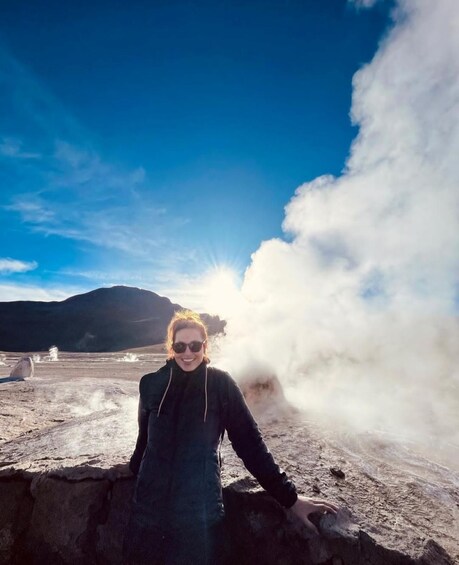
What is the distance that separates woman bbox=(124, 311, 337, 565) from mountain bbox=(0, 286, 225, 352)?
6092 centimetres

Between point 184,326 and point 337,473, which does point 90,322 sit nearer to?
point 337,473

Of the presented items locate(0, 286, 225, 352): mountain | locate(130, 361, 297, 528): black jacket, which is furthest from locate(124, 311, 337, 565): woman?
locate(0, 286, 225, 352): mountain

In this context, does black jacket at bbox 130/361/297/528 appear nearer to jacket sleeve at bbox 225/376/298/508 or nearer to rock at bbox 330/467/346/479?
jacket sleeve at bbox 225/376/298/508

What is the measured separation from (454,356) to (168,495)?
24.0 metres

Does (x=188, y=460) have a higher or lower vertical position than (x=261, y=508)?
higher

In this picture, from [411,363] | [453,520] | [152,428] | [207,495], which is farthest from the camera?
[411,363]

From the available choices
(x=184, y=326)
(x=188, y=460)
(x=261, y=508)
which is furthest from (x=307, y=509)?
(x=184, y=326)

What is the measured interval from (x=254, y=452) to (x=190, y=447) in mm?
361

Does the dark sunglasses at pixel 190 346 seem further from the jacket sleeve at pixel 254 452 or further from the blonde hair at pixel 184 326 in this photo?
the jacket sleeve at pixel 254 452

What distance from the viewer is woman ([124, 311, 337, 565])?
68.7 inches

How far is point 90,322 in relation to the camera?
81.1 metres

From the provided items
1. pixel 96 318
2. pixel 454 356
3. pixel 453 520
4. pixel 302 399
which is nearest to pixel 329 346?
pixel 302 399

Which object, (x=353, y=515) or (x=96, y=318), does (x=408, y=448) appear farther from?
(x=96, y=318)

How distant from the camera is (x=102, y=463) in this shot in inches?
110
